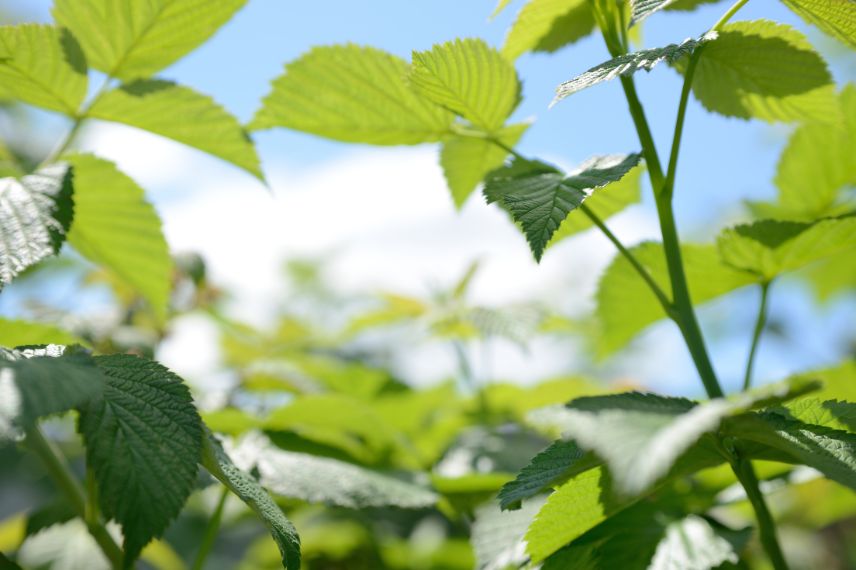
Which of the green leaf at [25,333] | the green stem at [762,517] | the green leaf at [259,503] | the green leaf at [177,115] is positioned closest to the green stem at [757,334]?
the green stem at [762,517]

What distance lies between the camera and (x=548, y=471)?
532 millimetres

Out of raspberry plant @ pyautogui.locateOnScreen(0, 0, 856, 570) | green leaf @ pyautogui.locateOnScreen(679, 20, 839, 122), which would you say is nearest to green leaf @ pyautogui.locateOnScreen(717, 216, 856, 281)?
raspberry plant @ pyautogui.locateOnScreen(0, 0, 856, 570)

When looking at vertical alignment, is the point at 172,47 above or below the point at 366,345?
below

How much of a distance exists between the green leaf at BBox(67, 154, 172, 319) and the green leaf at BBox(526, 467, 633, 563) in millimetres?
564

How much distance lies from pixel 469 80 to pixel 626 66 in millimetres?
188

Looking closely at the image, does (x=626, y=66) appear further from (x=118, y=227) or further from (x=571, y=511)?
(x=118, y=227)

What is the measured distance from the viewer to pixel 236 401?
127cm

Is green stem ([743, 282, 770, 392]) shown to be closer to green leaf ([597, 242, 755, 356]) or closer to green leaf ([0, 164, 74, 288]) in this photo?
green leaf ([597, 242, 755, 356])

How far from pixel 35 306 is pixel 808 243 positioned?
4.61 ft

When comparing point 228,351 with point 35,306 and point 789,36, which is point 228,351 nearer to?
point 35,306

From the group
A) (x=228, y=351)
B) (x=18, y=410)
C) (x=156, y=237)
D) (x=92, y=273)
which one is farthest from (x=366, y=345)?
(x=18, y=410)

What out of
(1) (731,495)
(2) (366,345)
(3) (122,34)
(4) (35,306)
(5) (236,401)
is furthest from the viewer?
(2) (366,345)

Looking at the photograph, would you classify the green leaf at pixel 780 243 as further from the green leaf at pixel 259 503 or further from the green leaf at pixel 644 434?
the green leaf at pixel 259 503

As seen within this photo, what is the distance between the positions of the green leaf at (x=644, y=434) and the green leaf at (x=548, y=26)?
44cm
